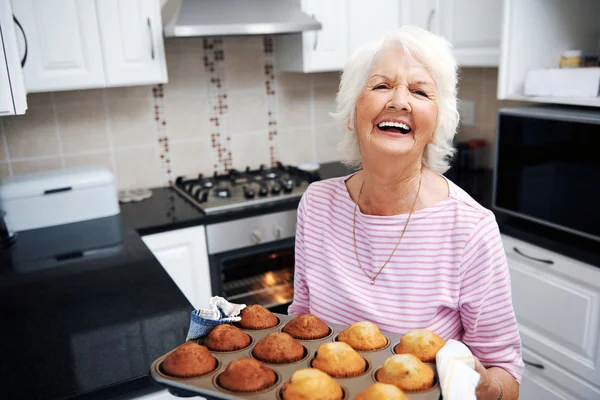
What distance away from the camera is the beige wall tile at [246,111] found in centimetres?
265

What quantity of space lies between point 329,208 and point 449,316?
37 centimetres

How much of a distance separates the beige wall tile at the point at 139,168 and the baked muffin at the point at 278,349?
1.80 meters

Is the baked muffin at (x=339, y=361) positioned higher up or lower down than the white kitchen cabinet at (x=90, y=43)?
lower down

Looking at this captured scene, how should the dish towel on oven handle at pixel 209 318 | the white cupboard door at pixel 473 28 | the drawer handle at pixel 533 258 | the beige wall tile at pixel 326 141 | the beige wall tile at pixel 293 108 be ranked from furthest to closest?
1. the beige wall tile at pixel 326 141
2. the beige wall tile at pixel 293 108
3. the white cupboard door at pixel 473 28
4. the drawer handle at pixel 533 258
5. the dish towel on oven handle at pixel 209 318

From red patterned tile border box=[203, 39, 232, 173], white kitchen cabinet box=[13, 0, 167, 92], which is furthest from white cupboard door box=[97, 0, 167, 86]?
Answer: red patterned tile border box=[203, 39, 232, 173]

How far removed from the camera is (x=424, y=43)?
106 cm

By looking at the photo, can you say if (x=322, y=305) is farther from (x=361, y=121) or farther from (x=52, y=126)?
(x=52, y=126)

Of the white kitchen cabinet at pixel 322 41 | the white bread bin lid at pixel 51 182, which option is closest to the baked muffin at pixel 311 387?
the white bread bin lid at pixel 51 182

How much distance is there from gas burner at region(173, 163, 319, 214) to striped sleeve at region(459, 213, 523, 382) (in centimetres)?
132

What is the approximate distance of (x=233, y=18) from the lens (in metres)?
2.19

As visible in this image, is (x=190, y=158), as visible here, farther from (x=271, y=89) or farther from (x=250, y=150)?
(x=271, y=89)

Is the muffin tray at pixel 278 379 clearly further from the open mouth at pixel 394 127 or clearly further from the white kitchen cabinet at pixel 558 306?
the white kitchen cabinet at pixel 558 306

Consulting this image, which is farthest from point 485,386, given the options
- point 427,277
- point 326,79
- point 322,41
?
point 326,79

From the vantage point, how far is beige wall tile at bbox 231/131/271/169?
8.91 ft
